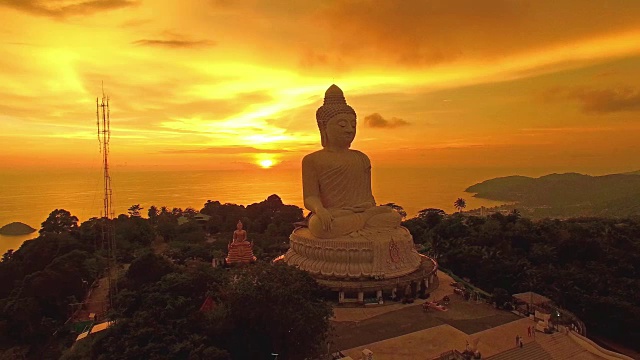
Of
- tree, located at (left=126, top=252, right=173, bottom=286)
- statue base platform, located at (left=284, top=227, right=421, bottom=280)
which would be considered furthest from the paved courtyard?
tree, located at (left=126, top=252, right=173, bottom=286)

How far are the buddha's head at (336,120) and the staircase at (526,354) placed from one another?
12821 mm

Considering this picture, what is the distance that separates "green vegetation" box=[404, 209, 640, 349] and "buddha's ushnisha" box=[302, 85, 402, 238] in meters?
5.92

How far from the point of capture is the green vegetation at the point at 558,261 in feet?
60.5

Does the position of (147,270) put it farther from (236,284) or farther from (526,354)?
(526,354)

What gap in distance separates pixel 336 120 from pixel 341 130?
2.09 ft

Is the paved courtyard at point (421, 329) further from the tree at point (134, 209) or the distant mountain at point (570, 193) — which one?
the distant mountain at point (570, 193)

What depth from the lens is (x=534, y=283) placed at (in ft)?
69.2

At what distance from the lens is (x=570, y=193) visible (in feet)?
345

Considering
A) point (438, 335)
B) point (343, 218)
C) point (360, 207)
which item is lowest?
point (438, 335)

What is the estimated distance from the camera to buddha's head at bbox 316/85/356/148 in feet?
75.2

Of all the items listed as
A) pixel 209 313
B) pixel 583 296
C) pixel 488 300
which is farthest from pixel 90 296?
pixel 583 296

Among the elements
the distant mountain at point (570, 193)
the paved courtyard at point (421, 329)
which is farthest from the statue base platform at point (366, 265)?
the distant mountain at point (570, 193)

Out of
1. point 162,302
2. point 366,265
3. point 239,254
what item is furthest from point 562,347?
point 239,254

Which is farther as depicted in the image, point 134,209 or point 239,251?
point 134,209
